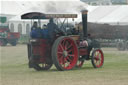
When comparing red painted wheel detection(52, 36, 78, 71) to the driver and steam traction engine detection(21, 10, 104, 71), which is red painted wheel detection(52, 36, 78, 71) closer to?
steam traction engine detection(21, 10, 104, 71)

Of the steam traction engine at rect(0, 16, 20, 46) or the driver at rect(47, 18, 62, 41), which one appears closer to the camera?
the driver at rect(47, 18, 62, 41)

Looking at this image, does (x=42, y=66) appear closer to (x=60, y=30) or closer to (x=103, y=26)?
(x=60, y=30)

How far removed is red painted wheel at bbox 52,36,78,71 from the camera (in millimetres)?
14453

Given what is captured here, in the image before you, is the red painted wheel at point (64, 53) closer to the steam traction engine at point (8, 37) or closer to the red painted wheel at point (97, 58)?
the red painted wheel at point (97, 58)

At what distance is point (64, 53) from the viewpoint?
14883mm

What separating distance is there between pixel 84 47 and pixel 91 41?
60cm

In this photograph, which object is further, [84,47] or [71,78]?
[84,47]

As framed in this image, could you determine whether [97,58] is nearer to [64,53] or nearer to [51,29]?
[64,53]

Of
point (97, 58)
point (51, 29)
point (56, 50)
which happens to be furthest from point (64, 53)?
point (97, 58)

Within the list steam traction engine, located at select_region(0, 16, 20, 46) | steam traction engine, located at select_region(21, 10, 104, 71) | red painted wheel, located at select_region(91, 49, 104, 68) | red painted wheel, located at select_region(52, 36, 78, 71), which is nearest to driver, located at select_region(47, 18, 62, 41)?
steam traction engine, located at select_region(21, 10, 104, 71)

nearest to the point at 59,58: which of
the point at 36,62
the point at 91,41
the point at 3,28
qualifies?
the point at 36,62

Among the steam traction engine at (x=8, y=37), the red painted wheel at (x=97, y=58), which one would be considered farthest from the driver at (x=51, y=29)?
the steam traction engine at (x=8, y=37)

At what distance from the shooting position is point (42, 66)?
16.0m

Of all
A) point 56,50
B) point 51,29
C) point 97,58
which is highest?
point 51,29
